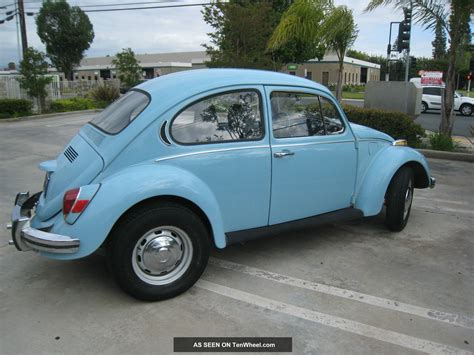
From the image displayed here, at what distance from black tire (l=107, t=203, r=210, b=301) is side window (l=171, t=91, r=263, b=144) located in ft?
2.10

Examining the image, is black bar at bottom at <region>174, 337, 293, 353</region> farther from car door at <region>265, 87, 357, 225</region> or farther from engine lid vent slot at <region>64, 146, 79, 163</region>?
engine lid vent slot at <region>64, 146, 79, 163</region>

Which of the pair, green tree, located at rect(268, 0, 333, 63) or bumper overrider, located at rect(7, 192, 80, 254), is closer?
bumper overrider, located at rect(7, 192, 80, 254)

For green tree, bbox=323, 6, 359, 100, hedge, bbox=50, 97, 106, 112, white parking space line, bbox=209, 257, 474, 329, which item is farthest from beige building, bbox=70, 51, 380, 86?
white parking space line, bbox=209, 257, 474, 329

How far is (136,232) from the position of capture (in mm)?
3203

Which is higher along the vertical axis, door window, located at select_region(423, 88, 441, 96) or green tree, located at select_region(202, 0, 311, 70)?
green tree, located at select_region(202, 0, 311, 70)

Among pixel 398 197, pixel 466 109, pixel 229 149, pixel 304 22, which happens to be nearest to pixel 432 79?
pixel 466 109

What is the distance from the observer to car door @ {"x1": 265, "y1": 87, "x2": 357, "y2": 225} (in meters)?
3.94

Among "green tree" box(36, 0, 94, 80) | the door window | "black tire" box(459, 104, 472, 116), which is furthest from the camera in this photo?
"green tree" box(36, 0, 94, 80)

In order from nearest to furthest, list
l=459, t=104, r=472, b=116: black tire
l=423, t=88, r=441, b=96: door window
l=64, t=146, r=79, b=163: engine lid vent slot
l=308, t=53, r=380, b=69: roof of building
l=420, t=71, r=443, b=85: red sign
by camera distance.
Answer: l=64, t=146, r=79, b=163: engine lid vent slot < l=459, t=104, r=472, b=116: black tire < l=423, t=88, r=441, b=96: door window < l=420, t=71, r=443, b=85: red sign < l=308, t=53, r=380, b=69: roof of building

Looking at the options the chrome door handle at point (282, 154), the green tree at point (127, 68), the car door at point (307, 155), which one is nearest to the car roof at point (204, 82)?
the car door at point (307, 155)

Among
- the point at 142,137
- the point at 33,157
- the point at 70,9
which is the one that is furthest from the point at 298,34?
the point at 70,9

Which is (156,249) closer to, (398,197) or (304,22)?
(398,197)

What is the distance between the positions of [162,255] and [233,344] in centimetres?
88

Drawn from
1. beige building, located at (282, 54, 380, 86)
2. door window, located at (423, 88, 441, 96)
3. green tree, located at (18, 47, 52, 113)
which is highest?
beige building, located at (282, 54, 380, 86)
